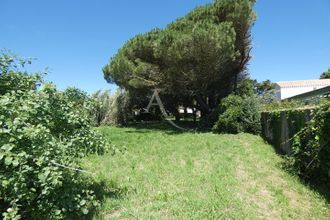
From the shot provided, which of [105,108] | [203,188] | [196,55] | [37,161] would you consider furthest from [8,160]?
[105,108]

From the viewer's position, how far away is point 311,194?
13.9ft

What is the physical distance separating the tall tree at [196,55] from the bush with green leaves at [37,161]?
9.46 m

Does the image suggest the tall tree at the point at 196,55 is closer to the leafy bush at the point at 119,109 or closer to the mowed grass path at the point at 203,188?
the leafy bush at the point at 119,109

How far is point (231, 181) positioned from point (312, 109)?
1.92 m

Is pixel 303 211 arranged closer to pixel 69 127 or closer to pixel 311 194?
pixel 311 194

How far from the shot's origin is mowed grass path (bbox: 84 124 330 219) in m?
3.52

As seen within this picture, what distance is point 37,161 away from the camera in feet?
8.94

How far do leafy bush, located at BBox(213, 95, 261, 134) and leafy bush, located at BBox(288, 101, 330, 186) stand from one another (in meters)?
6.91

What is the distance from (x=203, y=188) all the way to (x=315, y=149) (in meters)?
1.94

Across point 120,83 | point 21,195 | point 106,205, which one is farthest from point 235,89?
point 21,195

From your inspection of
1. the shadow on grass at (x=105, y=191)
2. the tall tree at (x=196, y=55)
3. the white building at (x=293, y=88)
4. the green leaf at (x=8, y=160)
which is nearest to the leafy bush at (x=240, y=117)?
the tall tree at (x=196, y=55)

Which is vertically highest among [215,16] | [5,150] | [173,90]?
[215,16]

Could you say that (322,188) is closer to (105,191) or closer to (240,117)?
(105,191)

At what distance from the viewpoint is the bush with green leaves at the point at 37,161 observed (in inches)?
104
